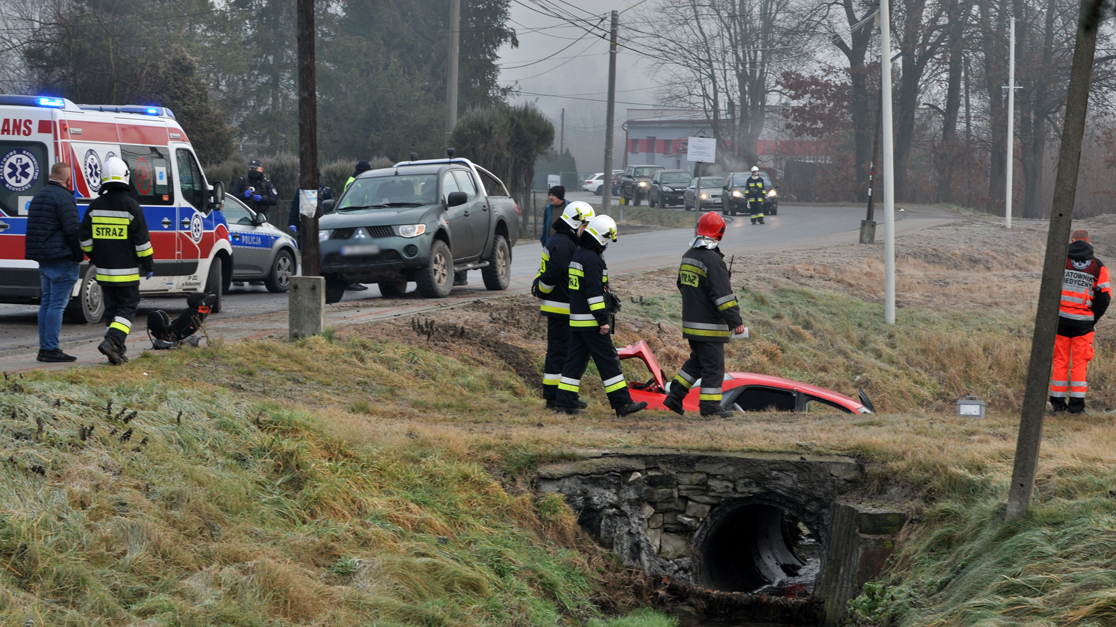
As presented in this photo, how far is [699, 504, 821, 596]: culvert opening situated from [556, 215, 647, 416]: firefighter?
4.92 feet

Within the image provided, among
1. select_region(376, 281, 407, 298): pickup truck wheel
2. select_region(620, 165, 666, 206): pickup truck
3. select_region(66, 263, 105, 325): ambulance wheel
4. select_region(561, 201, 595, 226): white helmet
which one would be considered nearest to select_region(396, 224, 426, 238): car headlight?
select_region(376, 281, 407, 298): pickup truck wheel

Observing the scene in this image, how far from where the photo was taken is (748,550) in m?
9.77

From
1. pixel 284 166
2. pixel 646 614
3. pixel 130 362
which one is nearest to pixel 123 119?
pixel 130 362

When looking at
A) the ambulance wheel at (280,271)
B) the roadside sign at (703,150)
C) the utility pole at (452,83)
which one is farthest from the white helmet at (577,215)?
the utility pole at (452,83)

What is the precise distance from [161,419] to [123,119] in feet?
A: 23.5

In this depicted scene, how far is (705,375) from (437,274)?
568 centimetres

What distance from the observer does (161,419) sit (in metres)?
6.36

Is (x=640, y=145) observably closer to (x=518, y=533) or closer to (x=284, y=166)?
(x=284, y=166)

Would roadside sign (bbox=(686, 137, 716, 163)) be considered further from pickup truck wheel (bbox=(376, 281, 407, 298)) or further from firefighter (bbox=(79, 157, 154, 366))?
firefighter (bbox=(79, 157, 154, 366))

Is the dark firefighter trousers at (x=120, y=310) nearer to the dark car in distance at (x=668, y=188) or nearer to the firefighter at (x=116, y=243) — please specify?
the firefighter at (x=116, y=243)

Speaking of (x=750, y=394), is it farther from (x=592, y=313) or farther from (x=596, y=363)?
(x=592, y=313)

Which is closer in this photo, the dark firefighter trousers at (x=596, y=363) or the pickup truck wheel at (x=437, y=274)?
the dark firefighter trousers at (x=596, y=363)

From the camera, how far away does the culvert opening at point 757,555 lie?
8.71 metres

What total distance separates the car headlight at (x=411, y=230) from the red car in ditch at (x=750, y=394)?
165 inches
